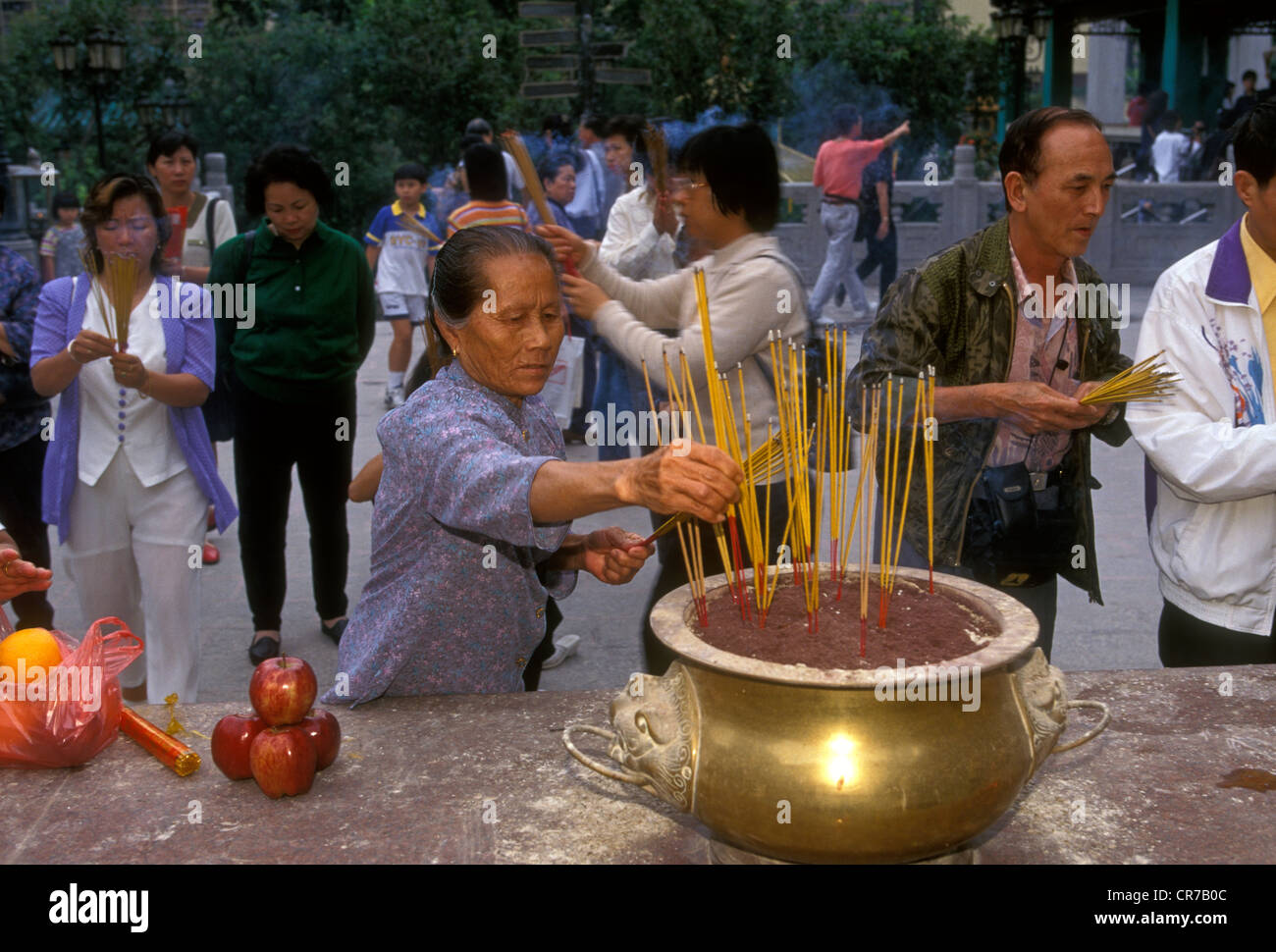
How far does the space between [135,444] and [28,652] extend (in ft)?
4.72

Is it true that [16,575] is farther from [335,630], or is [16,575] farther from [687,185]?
[335,630]

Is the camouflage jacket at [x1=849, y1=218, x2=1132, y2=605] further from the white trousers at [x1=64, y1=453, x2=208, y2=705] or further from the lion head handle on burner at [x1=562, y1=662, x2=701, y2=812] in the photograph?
the white trousers at [x1=64, y1=453, x2=208, y2=705]

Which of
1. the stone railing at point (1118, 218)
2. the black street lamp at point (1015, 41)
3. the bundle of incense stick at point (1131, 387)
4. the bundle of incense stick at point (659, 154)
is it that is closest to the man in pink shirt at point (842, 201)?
the stone railing at point (1118, 218)

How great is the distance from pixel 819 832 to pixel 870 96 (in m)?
18.1

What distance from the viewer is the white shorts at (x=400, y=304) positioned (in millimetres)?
6719

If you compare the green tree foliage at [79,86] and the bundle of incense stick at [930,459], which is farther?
the green tree foliage at [79,86]

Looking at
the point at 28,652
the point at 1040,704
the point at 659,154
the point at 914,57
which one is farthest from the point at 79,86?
the point at 1040,704

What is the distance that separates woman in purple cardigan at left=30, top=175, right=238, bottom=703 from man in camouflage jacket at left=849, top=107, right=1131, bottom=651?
5.31 feet

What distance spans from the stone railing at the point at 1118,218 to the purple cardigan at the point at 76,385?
8.41 meters

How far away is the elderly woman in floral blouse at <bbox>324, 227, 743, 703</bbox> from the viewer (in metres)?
1.50

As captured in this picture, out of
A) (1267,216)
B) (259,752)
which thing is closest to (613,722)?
(259,752)

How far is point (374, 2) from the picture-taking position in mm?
18438

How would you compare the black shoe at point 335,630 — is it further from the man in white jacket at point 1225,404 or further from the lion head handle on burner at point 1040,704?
the lion head handle on burner at point 1040,704
